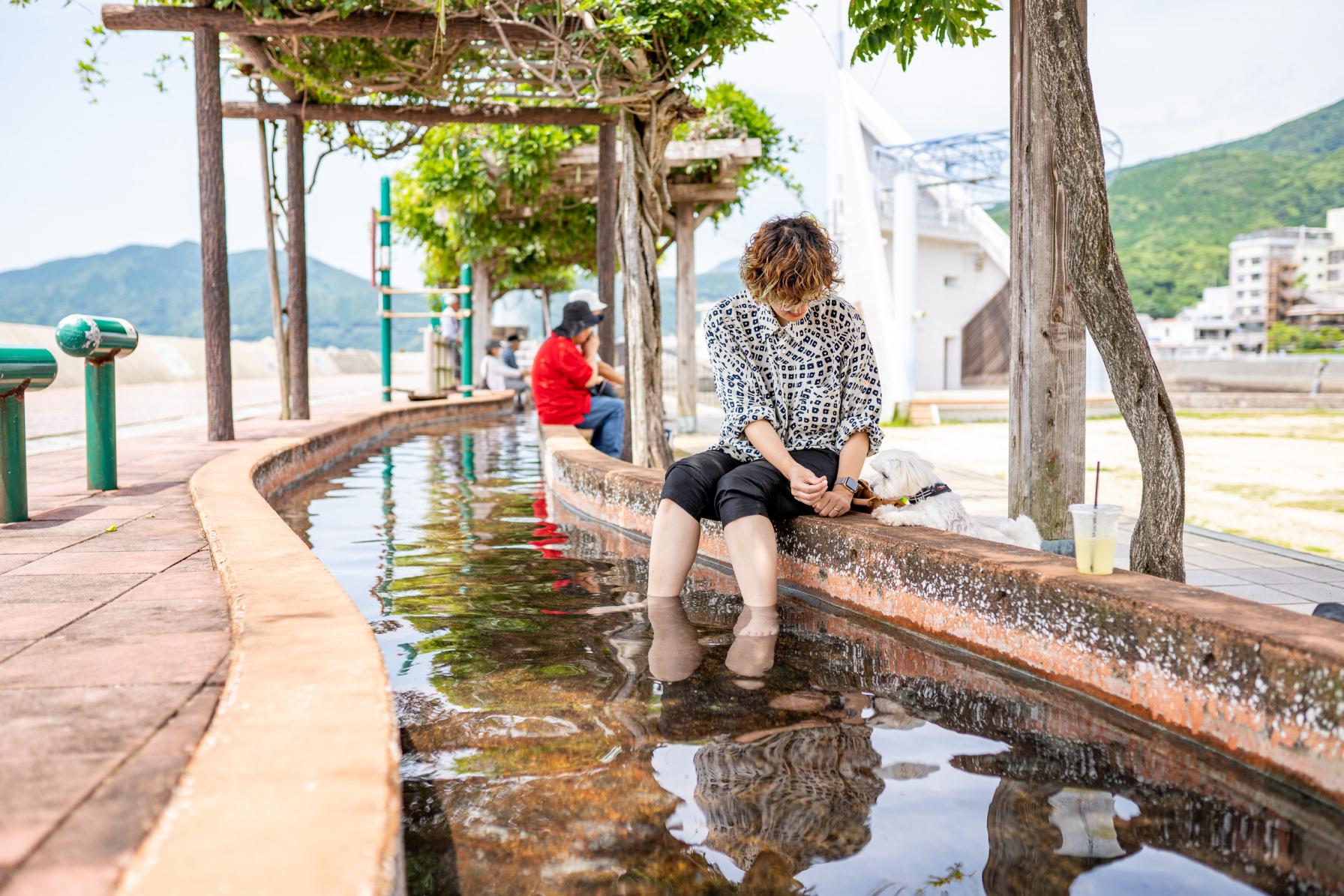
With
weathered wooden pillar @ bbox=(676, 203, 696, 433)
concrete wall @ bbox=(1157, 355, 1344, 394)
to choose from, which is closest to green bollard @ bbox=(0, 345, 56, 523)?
weathered wooden pillar @ bbox=(676, 203, 696, 433)

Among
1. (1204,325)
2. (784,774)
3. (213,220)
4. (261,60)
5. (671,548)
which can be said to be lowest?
(784,774)

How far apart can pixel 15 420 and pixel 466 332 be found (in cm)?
1275

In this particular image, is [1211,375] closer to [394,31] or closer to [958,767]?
[394,31]

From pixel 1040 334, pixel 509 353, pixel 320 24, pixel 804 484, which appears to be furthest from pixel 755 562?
pixel 509 353

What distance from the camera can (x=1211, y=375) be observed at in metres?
40.5

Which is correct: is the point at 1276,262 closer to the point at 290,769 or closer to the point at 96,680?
the point at 96,680

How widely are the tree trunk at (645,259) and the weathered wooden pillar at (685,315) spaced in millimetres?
8394

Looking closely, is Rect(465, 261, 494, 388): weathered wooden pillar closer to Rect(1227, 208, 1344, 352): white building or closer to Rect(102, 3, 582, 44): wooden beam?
Rect(102, 3, 582, 44): wooden beam

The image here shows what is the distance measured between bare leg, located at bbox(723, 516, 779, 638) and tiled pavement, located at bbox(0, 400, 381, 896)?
1.64 metres

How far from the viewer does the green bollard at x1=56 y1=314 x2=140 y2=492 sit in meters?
5.13

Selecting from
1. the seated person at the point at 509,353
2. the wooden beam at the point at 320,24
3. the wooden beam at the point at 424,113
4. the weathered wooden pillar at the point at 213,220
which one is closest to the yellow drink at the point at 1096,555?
the wooden beam at the point at 320,24

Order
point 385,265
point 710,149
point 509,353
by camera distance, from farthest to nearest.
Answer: point 509,353 → point 385,265 → point 710,149

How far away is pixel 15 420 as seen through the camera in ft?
15.0

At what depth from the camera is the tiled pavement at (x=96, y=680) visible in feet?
4.99
